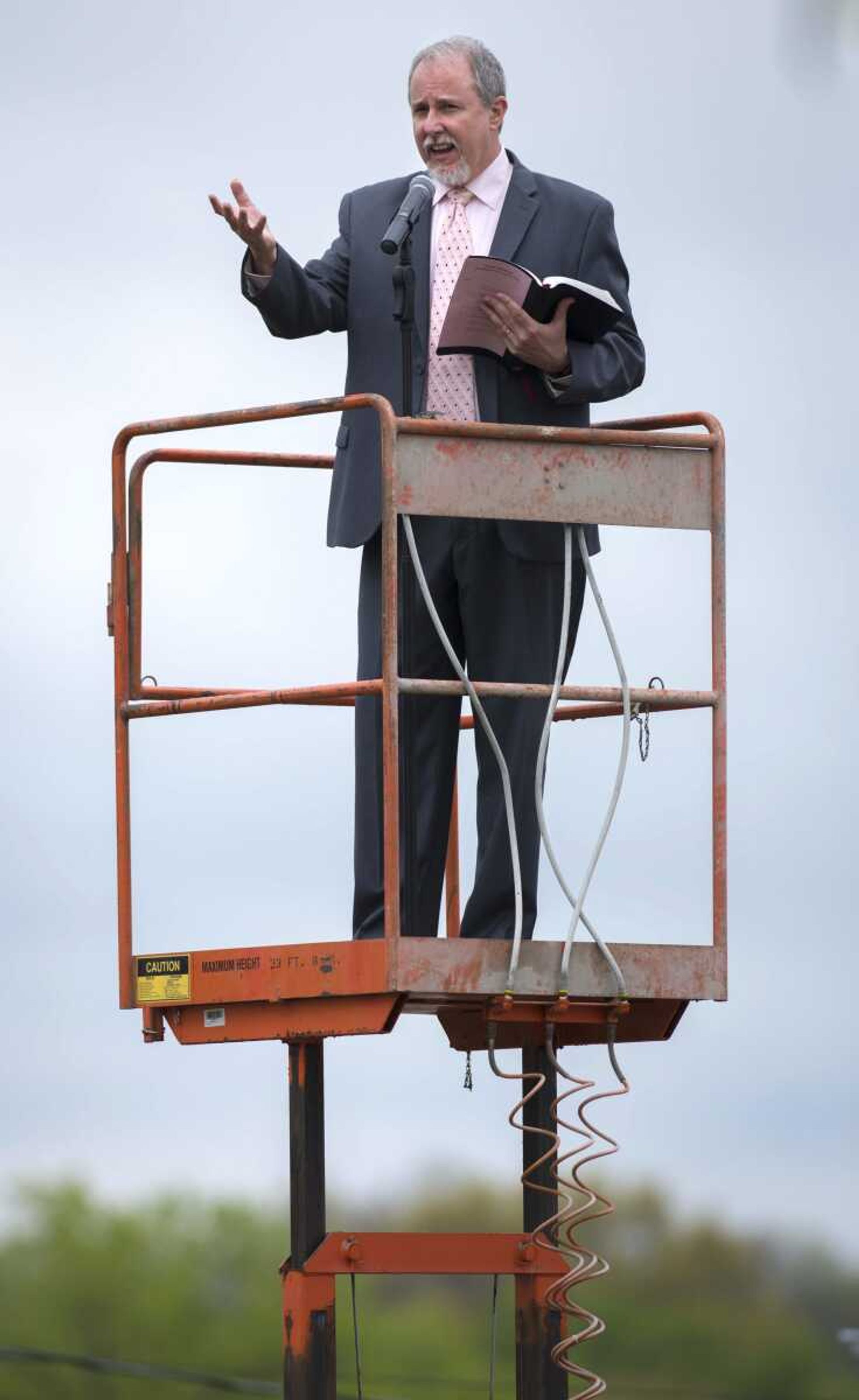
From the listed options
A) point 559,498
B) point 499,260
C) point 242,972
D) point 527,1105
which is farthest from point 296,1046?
point 499,260

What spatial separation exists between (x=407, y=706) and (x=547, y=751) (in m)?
0.43

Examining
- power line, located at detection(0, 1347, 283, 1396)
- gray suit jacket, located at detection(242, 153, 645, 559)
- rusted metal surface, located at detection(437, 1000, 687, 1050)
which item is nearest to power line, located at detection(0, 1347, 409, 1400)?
power line, located at detection(0, 1347, 283, 1396)

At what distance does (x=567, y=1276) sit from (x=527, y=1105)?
0.65m

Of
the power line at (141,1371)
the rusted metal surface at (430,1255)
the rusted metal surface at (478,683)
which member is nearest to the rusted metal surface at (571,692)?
the rusted metal surface at (478,683)

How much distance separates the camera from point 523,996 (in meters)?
8.62

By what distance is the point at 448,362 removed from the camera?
353 inches

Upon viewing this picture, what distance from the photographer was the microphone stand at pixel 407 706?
8.70m

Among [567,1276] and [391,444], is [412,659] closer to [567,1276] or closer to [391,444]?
[391,444]

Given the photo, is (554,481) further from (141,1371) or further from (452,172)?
(141,1371)

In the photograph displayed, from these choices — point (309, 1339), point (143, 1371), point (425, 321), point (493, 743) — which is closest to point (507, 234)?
point (425, 321)

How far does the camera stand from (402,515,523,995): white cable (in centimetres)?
854

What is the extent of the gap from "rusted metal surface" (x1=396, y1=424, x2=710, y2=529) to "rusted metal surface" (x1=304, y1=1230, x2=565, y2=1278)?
6.53 ft

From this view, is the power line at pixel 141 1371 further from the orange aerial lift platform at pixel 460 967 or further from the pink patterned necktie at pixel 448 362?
the pink patterned necktie at pixel 448 362

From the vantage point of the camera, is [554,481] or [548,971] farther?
[554,481]
